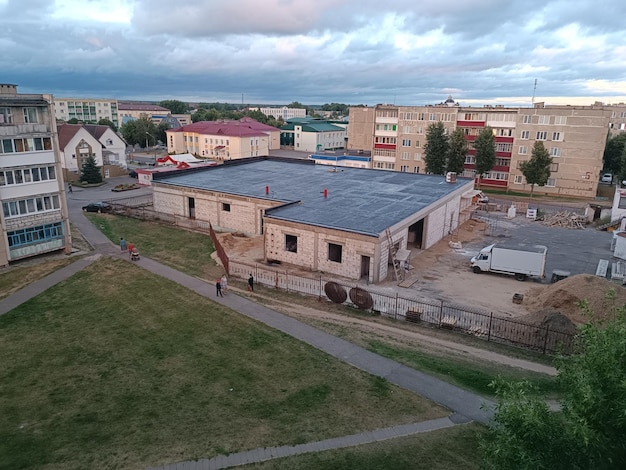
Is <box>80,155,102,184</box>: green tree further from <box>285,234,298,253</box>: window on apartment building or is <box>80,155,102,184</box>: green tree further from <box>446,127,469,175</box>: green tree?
<box>446,127,469,175</box>: green tree

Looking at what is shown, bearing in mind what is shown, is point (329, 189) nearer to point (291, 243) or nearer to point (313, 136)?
point (291, 243)

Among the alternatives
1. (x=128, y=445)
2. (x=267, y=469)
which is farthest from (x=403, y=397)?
(x=128, y=445)

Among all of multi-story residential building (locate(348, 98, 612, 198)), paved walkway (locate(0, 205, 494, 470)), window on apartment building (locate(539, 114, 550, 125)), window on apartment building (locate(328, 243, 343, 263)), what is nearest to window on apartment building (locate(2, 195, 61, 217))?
paved walkway (locate(0, 205, 494, 470))

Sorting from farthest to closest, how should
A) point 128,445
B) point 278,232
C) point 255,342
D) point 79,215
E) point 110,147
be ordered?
point 110,147 < point 79,215 < point 278,232 < point 255,342 < point 128,445

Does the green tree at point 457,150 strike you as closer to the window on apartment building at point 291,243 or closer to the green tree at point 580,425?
the window on apartment building at point 291,243

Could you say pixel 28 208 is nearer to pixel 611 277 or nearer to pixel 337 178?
pixel 337 178

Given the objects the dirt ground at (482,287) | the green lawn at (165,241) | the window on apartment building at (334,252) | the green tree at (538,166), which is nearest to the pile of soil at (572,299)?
the dirt ground at (482,287)
